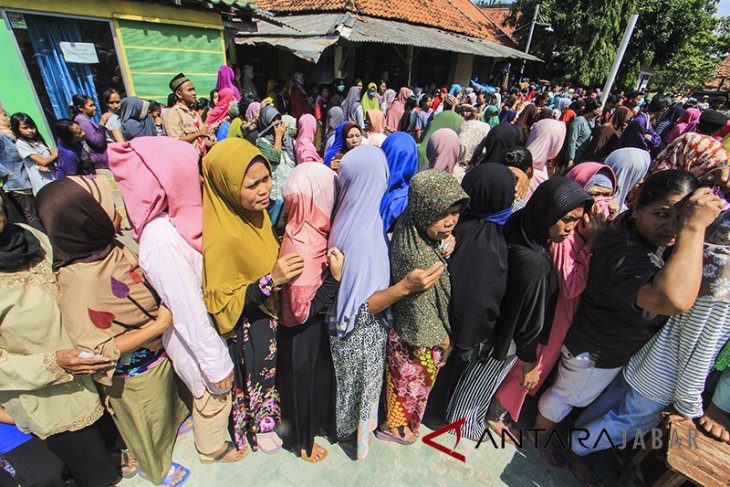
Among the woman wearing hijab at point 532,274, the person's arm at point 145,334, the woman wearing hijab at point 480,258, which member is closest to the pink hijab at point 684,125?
the woman wearing hijab at point 532,274

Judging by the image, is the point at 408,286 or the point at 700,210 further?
the point at 408,286

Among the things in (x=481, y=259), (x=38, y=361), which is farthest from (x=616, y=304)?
(x=38, y=361)

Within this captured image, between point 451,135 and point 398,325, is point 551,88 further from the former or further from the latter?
point 398,325

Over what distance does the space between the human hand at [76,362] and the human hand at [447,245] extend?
164cm

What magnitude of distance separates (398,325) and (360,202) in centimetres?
74

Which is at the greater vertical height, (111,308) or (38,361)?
(111,308)

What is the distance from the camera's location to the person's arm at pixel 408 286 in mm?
1592

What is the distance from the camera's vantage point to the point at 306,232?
5.94ft

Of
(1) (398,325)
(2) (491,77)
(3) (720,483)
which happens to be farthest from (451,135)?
(2) (491,77)

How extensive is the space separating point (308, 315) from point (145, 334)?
0.76 m

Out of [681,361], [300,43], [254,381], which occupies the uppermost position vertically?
[300,43]

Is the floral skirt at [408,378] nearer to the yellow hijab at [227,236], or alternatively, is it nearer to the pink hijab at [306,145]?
the yellow hijab at [227,236]

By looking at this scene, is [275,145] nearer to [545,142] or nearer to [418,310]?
[418,310]

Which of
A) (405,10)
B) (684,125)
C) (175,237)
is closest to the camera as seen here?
(175,237)
